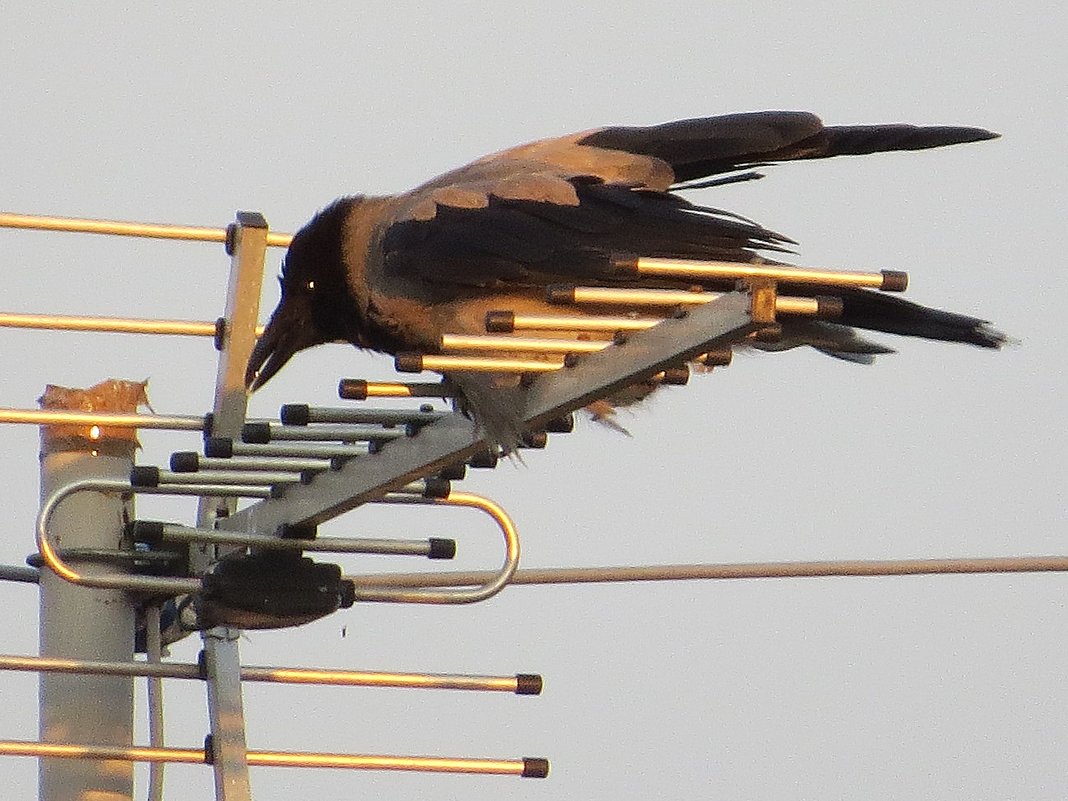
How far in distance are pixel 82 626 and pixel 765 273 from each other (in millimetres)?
1670

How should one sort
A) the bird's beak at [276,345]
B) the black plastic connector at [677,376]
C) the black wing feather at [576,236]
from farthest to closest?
1. the bird's beak at [276,345]
2. the black wing feather at [576,236]
3. the black plastic connector at [677,376]

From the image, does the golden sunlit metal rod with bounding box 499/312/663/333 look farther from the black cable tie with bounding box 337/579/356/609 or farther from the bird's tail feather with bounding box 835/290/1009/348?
the bird's tail feather with bounding box 835/290/1009/348

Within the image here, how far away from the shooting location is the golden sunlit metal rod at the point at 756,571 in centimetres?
359

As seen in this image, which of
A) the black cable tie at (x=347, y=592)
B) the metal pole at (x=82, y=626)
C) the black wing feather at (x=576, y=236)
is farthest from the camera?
the black wing feather at (x=576, y=236)

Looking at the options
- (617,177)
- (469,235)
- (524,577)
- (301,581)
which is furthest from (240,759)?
(617,177)

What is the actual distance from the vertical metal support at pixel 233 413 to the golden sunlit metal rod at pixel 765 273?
101cm

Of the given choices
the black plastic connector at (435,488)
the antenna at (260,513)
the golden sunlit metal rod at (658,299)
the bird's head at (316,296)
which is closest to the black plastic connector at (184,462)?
the antenna at (260,513)

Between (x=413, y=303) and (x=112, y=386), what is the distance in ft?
2.37

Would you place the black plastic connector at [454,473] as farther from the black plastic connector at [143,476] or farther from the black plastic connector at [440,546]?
the black plastic connector at [143,476]

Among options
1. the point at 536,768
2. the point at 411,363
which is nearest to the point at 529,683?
the point at 536,768

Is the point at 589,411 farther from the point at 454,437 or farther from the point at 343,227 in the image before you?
the point at 454,437

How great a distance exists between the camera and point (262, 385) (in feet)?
13.4

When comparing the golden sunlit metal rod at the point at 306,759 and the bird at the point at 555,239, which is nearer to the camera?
the golden sunlit metal rod at the point at 306,759

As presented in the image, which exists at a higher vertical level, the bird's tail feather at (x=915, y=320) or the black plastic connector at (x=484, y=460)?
the bird's tail feather at (x=915, y=320)
